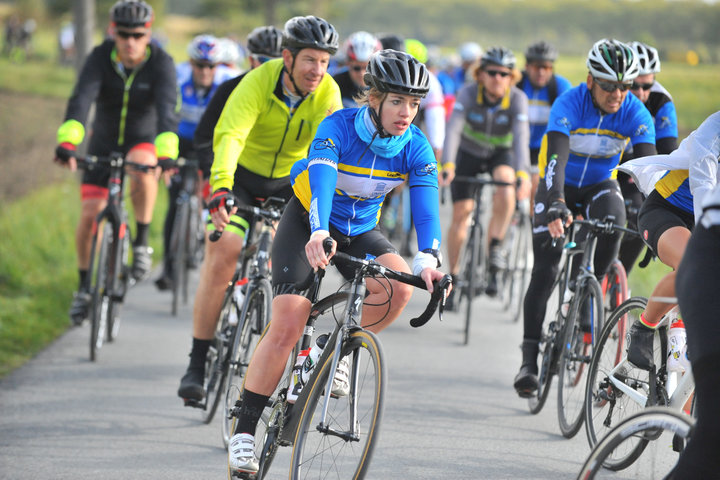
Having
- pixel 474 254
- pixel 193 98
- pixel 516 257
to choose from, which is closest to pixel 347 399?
pixel 474 254

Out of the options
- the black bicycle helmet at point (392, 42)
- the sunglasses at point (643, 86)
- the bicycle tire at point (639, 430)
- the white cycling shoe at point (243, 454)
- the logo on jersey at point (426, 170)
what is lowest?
the white cycling shoe at point (243, 454)

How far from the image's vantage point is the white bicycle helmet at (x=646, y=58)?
637 cm

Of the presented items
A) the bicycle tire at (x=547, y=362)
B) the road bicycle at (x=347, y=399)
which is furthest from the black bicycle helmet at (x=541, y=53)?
the road bicycle at (x=347, y=399)

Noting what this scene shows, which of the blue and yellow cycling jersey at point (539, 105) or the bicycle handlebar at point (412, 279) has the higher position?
the blue and yellow cycling jersey at point (539, 105)

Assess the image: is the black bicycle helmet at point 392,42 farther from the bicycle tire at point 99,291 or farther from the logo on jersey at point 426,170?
the logo on jersey at point 426,170

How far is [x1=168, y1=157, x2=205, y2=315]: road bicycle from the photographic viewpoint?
9.33 metres

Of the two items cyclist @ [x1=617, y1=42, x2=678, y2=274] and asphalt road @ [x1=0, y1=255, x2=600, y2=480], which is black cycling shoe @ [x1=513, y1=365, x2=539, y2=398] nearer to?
asphalt road @ [x1=0, y1=255, x2=600, y2=480]

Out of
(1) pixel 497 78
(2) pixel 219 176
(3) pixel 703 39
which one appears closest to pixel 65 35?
(3) pixel 703 39

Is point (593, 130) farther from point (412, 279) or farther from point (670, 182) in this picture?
point (412, 279)

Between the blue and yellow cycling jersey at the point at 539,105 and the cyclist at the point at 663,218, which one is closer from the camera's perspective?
the cyclist at the point at 663,218

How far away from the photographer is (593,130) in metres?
6.22

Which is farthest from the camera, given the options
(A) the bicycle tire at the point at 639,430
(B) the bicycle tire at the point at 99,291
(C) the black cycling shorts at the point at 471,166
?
(C) the black cycling shorts at the point at 471,166

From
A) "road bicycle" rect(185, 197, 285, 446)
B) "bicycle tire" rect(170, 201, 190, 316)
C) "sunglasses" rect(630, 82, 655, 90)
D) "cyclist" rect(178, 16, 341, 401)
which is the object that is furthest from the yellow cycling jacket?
"bicycle tire" rect(170, 201, 190, 316)

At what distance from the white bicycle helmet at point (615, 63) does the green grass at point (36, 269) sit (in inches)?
185
